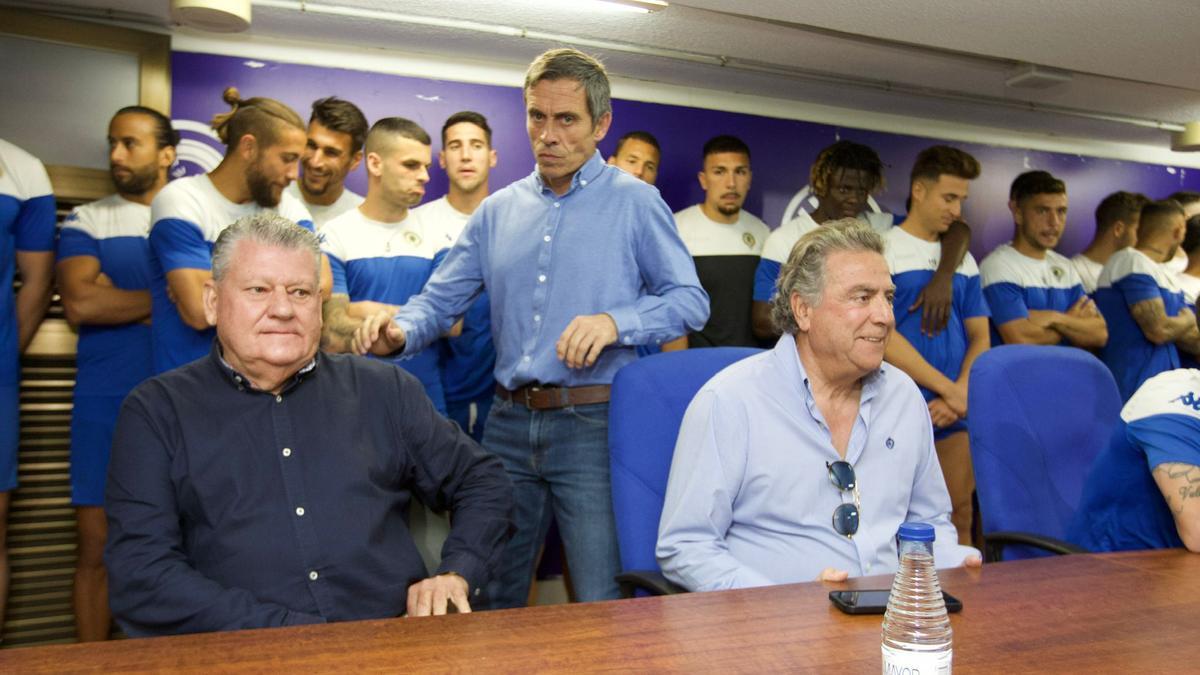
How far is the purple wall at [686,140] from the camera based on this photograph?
415cm

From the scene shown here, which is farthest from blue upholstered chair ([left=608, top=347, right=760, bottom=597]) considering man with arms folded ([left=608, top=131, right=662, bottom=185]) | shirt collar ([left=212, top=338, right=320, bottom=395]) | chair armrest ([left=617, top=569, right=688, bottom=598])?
man with arms folded ([left=608, top=131, right=662, bottom=185])

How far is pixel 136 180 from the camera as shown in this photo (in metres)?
3.90

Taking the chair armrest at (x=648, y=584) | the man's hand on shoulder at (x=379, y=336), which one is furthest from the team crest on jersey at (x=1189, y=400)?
the man's hand on shoulder at (x=379, y=336)

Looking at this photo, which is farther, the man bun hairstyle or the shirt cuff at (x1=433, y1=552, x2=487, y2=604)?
the man bun hairstyle

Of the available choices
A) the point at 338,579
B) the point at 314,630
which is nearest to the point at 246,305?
the point at 338,579

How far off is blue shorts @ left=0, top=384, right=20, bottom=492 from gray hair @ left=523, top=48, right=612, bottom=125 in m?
2.09

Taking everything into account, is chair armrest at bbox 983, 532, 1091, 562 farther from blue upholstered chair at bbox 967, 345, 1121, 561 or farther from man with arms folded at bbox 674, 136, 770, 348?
man with arms folded at bbox 674, 136, 770, 348

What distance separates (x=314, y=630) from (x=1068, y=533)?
6.13 feet

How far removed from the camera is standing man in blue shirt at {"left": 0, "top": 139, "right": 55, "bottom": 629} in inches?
131

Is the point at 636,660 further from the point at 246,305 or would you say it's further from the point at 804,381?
the point at 246,305

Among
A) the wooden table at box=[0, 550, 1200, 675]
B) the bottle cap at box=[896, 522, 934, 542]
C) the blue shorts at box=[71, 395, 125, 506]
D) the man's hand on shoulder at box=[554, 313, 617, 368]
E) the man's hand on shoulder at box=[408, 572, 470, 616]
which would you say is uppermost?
the man's hand on shoulder at box=[554, 313, 617, 368]

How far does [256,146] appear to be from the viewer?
3.68 metres

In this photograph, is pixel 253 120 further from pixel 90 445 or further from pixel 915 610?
pixel 915 610

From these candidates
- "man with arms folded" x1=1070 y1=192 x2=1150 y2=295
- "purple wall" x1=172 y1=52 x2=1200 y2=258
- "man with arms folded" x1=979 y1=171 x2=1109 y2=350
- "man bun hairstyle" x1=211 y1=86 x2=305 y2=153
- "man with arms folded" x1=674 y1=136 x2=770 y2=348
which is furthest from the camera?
"man with arms folded" x1=1070 y1=192 x2=1150 y2=295
